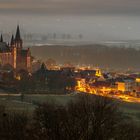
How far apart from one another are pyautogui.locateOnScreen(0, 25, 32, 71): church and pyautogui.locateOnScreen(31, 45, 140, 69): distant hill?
36.0 metres

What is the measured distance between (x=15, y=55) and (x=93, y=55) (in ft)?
172

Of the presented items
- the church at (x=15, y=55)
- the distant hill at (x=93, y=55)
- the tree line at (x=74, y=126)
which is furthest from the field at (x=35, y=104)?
the distant hill at (x=93, y=55)

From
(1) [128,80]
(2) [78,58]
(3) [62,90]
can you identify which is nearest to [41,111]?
(3) [62,90]

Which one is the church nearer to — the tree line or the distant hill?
the distant hill

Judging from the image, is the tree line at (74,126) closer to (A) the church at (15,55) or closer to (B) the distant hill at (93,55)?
(A) the church at (15,55)

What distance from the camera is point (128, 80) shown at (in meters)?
62.3

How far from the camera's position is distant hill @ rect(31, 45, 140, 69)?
11648 cm

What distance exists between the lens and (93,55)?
409 ft

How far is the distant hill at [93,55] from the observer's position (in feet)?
382

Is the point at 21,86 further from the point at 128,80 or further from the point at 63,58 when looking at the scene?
the point at 63,58

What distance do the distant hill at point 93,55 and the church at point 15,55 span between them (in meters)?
36.0

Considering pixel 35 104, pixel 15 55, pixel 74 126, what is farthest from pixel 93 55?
pixel 74 126

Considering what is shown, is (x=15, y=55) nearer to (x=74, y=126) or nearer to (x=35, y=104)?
(x=35, y=104)

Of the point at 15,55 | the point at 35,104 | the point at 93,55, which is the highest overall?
the point at 15,55
